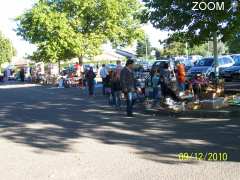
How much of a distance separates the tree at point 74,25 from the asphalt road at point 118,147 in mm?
32248

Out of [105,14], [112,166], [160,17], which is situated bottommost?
[112,166]

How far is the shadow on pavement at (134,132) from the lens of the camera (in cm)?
924

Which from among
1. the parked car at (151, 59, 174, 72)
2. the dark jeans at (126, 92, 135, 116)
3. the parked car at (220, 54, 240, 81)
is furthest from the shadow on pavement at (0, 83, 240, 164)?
the parked car at (220, 54, 240, 81)

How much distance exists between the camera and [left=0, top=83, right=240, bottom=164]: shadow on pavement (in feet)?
30.3

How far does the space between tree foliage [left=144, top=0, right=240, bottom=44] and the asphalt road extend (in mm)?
4120

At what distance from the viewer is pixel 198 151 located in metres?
8.87

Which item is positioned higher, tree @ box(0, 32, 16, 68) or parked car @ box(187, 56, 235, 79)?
tree @ box(0, 32, 16, 68)

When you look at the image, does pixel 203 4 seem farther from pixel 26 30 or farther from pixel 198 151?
pixel 26 30

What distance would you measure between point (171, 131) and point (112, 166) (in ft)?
11.5

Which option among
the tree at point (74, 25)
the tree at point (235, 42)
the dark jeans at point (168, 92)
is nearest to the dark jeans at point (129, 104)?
the dark jeans at point (168, 92)

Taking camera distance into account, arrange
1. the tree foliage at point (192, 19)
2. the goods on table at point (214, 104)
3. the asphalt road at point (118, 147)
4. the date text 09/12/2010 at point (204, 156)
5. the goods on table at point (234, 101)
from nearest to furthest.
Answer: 1. the asphalt road at point (118, 147)
2. the date text 09/12/2010 at point (204, 156)
3. the goods on table at point (214, 104)
4. the goods on table at point (234, 101)
5. the tree foliage at point (192, 19)

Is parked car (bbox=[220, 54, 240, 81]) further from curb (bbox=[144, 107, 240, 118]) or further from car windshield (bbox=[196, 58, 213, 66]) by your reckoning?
curb (bbox=[144, 107, 240, 118])

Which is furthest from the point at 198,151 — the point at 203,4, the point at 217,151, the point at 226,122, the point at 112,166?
the point at 203,4

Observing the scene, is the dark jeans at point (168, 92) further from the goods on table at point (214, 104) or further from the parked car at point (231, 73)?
the parked car at point (231, 73)
